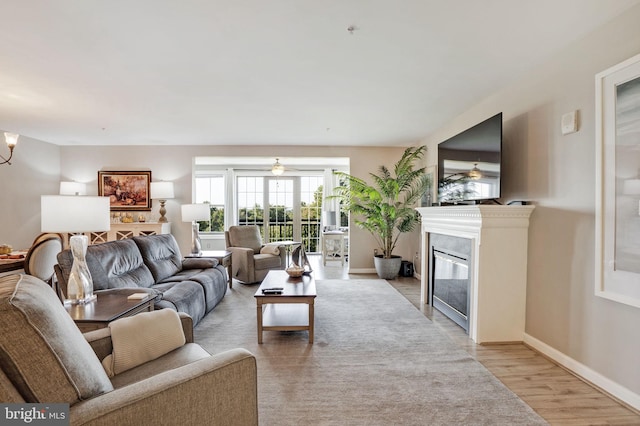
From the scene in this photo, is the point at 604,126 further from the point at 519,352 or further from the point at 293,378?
the point at 293,378

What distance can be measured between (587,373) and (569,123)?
1822 millimetres

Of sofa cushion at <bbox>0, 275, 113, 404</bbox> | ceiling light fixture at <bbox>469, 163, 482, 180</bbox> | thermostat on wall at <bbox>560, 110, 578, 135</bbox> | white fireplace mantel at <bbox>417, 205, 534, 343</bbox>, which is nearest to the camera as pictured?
sofa cushion at <bbox>0, 275, 113, 404</bbox>

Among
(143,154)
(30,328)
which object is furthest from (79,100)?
(30,328)

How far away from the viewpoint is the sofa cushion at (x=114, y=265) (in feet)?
8.13

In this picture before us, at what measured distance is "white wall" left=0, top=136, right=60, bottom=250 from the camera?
15.8 ft

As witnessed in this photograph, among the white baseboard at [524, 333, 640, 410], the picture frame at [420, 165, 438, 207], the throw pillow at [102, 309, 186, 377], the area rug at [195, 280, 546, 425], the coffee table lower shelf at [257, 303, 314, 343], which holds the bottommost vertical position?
the area rug at [195, 280, 546, 425]

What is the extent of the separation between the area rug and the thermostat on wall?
192 centimetres

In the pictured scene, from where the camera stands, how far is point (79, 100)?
3.48m

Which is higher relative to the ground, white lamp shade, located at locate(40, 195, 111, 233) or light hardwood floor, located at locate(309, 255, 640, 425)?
white lamp shade, located at locate(40, 195, 111, 233)

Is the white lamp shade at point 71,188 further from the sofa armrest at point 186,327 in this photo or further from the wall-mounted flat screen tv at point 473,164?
the wall-mounted flat screen tv at point 473,164

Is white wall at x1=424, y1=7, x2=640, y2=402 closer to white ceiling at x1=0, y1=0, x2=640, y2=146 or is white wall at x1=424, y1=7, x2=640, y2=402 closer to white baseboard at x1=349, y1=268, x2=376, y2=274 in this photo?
white ceiling at x1=0, y1=0, x2=640, y2=146

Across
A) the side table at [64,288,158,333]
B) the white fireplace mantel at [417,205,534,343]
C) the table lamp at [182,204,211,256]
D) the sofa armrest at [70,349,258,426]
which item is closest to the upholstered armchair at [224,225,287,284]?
the table lamp at [182,204,211,256]

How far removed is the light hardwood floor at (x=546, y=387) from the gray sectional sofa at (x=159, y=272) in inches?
97.8

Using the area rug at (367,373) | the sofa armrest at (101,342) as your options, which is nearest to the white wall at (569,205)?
the area rug at (367,373)
